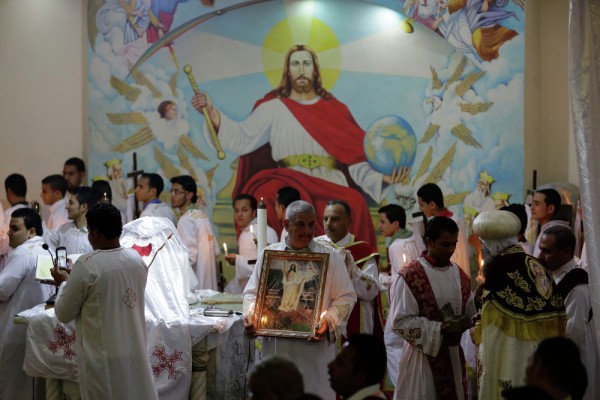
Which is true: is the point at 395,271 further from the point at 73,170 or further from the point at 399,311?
the point at 73,170

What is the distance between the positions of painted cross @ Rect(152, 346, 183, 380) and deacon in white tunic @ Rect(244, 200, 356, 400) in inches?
51.5

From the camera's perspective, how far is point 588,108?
20.9 feet

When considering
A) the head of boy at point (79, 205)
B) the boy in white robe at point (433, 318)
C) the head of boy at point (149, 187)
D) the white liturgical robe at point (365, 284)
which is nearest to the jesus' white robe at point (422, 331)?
the boy in white robe at point (433, 318)

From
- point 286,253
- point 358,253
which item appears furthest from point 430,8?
point 286,253

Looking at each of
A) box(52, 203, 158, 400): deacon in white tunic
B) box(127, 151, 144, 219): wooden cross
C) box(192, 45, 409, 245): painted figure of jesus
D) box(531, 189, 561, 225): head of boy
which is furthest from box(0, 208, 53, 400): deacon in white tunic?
box(531, 189, 561, 225): head of boy

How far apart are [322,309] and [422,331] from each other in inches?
28.8

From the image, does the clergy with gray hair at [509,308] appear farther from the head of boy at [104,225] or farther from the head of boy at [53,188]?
the head of boy at [53,188]

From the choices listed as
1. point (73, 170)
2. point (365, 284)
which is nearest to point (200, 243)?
point (73, 170)

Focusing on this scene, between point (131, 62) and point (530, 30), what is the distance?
206 inches

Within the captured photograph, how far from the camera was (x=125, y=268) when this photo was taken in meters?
7.00

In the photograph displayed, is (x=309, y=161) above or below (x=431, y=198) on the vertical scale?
above

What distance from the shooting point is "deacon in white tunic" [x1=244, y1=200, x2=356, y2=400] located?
272 inches

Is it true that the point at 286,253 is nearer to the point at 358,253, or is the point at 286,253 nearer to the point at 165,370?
the point at 358,253

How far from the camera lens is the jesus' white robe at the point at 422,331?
6.88 m
